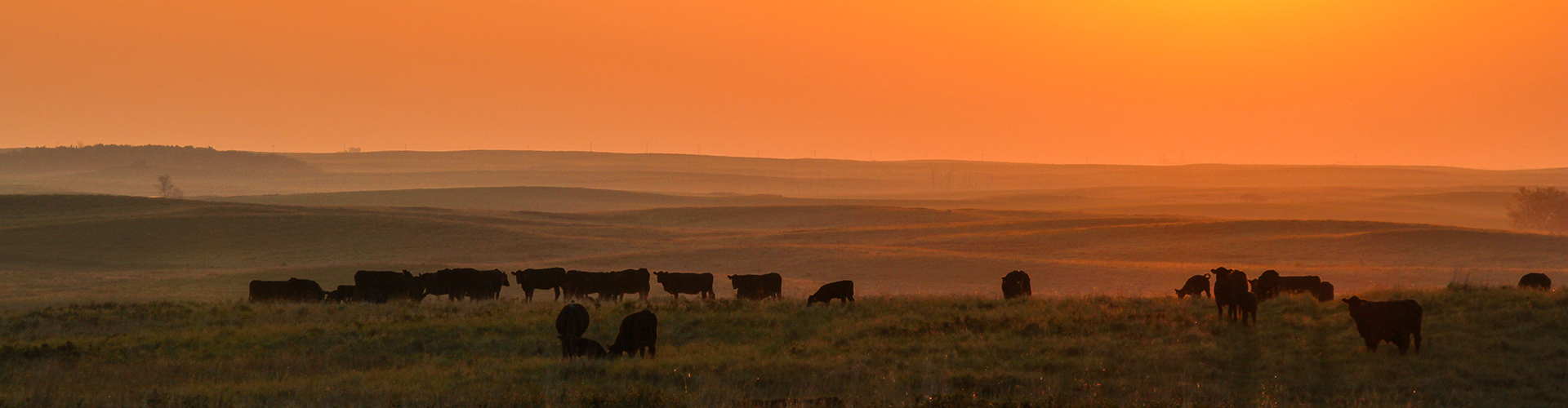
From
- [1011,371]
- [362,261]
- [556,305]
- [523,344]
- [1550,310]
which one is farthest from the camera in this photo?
[362,261]

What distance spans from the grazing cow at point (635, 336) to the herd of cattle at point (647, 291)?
0.04 feet

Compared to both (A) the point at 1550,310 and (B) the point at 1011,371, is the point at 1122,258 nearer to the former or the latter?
(A) the point at 1550,310

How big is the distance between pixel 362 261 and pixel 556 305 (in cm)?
2756

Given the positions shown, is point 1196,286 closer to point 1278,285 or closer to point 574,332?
point 1278,285

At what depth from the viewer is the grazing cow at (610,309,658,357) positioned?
15102 mm

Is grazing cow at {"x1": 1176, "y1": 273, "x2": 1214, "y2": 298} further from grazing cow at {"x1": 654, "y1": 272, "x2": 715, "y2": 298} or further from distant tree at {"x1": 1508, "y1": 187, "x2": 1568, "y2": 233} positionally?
distant tree at {"x1": 1508, "y1": 187, "x2": 1568, "y2": 233}

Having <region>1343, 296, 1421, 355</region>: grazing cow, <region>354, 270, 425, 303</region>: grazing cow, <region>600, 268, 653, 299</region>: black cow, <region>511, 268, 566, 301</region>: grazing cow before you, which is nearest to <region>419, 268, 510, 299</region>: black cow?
<region>354, 270, 425, 303</region>: grazing cow

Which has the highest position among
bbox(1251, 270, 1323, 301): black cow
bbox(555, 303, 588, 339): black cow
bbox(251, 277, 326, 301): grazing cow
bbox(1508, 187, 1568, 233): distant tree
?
bbox(1508, 187, 1568, 233): distant tree

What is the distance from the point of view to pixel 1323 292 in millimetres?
22188

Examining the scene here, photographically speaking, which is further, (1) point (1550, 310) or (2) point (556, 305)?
(2) point (556, 305)

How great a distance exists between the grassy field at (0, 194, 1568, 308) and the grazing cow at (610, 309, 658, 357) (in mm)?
17850

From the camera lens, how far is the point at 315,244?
176 feet

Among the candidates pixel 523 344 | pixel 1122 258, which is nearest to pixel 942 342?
pixel 523 344

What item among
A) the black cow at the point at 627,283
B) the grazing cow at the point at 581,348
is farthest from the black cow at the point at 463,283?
the grazing cow at the point at 581,348
